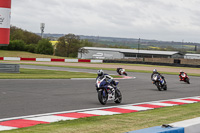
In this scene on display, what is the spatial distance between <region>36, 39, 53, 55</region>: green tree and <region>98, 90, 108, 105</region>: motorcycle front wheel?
9436 centimetres

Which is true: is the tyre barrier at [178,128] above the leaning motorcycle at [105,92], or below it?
above

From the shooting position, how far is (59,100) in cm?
1435

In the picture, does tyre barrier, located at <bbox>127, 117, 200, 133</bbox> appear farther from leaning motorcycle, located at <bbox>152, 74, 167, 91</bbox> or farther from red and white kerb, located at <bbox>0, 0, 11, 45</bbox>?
red and white kerb, located at <bbox>0, 0, 11, 45</bbox>

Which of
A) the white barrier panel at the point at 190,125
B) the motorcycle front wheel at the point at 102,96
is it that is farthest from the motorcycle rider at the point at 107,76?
the white barrier panel at the point at 190,125

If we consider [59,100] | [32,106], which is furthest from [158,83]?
[32,106]

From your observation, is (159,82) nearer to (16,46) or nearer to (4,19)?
(4,19)

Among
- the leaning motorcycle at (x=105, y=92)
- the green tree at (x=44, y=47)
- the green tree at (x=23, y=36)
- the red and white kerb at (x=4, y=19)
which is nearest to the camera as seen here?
the leaning motorcycle at (x=105, y=92)

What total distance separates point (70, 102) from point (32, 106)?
1.94m

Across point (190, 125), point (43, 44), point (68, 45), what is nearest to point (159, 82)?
point (190, 125)

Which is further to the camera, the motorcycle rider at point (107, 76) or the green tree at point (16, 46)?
the green tree at point (16, 46)

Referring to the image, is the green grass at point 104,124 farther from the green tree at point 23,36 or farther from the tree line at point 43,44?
the green tree at point 23,36

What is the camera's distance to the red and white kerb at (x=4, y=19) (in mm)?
29367

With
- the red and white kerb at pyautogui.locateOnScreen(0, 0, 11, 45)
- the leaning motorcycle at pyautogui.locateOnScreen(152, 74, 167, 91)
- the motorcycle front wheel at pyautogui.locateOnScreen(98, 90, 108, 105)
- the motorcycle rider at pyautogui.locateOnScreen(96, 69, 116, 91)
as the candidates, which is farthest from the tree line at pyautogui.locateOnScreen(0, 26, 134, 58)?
the motorcycle front wheel at pyautogui.locateOnScreen(98, 90, 108, 105)

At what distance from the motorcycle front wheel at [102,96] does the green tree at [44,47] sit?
94364 mm
